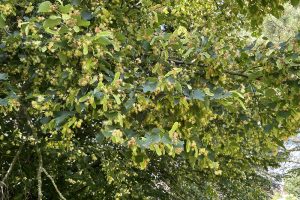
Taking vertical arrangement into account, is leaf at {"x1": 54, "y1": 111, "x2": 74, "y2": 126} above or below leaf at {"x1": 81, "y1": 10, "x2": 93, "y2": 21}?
below

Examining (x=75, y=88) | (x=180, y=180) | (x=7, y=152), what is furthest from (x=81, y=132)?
(x=75, y=88)

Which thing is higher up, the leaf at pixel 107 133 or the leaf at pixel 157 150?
the leaf at pixel 107 133

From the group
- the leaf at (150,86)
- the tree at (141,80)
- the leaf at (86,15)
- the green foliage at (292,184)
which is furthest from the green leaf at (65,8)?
the green foliage at (292,184)

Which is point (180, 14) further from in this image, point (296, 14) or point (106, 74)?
point (296, 14)

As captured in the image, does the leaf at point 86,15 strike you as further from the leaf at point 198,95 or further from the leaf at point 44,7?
the leaf at point 198,95

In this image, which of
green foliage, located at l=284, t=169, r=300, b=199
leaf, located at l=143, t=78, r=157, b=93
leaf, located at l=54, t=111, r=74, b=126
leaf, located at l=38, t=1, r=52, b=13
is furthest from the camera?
green foliage, located at l=284, t=169, r=300, b=199

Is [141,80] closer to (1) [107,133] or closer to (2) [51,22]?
(1) [107,133]

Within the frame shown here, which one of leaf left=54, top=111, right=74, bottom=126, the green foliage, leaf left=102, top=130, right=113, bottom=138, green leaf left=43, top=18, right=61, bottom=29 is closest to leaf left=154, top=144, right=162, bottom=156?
leaf left=102, top=130, right=113, bottom=138

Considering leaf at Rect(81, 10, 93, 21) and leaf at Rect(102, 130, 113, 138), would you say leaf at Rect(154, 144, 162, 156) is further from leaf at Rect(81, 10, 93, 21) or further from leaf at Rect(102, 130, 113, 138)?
leaf at Rect(81, 10, 93, 21)

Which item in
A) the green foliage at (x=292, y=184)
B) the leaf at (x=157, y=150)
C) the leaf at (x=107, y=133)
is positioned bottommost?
the green foliage at (x=292, y=184)

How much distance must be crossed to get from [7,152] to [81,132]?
599mm

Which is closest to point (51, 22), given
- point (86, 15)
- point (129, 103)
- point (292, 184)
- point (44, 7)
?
point (44, 7)

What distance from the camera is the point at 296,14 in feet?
76.4

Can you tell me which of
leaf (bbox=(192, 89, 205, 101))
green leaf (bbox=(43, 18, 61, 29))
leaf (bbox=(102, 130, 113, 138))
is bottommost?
leaf (bbox=(102, 130, 113, 138))
